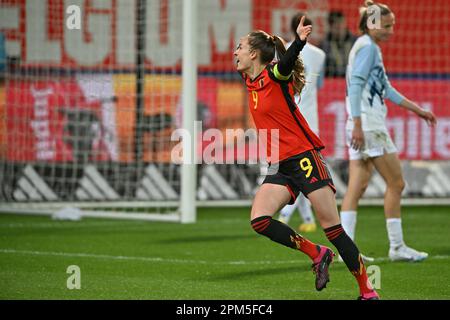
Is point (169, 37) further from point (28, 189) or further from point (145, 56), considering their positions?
point (28, 189)

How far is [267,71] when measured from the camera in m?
6.81

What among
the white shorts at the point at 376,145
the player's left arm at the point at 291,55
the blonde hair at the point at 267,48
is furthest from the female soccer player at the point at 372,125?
the player's left arm at the point at 291,55

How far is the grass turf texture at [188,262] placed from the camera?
7336mm

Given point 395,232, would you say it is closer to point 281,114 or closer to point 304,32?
point 281,114

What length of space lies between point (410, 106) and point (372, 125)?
368mm

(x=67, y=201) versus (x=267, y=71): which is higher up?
(x=267, y=71)

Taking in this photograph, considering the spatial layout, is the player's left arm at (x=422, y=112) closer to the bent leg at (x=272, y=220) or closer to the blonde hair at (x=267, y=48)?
the blonde hair at (x=267, y=48)

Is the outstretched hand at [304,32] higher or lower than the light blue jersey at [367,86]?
higher

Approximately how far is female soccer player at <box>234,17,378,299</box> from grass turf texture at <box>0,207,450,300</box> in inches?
16.7

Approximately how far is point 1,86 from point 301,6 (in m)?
5.19

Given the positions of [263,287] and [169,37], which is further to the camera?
[169,37]

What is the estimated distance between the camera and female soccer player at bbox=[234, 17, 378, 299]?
22.2ft

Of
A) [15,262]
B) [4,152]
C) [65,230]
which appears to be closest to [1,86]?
[4,152]

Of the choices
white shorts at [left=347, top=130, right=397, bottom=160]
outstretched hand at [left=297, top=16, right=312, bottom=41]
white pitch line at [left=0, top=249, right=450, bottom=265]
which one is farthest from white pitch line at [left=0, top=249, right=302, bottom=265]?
outstretched hand at [left=297, top=16, right=312, bottom=41]
